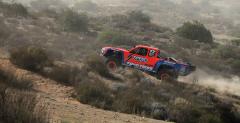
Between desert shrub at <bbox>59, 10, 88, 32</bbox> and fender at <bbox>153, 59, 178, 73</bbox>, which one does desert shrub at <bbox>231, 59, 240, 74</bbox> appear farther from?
desert shrub at <bbox>59, 10, 88, 32</bbox>

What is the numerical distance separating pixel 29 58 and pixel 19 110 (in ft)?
50.3

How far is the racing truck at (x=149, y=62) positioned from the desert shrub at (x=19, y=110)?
58.5 feet

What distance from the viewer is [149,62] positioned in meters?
25.3

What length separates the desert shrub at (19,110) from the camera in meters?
6.75

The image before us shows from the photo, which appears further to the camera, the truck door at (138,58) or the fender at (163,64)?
the truck door at (138,58)

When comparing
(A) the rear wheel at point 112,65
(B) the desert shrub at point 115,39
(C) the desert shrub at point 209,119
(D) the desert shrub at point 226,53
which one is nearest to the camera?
(C) the desert shrub at point 209,119

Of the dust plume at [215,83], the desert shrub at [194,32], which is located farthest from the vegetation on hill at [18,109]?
the desert shrub at [194,32]

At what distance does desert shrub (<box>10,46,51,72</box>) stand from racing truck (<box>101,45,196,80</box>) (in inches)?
173

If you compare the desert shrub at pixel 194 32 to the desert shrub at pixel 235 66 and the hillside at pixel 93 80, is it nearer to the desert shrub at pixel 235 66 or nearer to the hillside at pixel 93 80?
the hillside at pixel 93 80

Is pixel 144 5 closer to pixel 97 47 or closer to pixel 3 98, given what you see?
pixel 97 47

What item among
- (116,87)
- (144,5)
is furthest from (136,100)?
(144,5)

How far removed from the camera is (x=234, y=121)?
19.1 metres

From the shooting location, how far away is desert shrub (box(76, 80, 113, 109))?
54.5 ft

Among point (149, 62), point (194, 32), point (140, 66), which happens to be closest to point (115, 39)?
point (194, 32)
